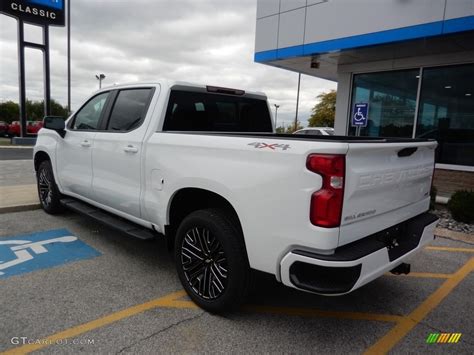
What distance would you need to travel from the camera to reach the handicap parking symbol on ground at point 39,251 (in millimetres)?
3889

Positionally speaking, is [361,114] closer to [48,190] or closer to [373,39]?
[373,39]

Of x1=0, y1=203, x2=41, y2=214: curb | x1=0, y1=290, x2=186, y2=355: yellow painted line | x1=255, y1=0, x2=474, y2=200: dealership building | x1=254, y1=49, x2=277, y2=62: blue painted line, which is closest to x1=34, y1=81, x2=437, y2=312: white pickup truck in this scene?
x1=0, y1=290, x2=186, y2=355: yellow painted line

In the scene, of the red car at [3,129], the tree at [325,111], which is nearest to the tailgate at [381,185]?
the red car at [3,129]

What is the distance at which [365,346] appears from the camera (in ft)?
8.98

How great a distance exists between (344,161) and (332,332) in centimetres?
146

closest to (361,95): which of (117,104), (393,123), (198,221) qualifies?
(393,123)

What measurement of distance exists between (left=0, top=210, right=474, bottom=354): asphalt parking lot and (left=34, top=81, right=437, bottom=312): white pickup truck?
32 cm

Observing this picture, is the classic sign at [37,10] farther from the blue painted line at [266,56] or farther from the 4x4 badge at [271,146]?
the 4x4 badge at [271,146]

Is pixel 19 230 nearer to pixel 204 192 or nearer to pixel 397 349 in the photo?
pixel 204 192

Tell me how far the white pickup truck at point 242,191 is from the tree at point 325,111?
43.4 m

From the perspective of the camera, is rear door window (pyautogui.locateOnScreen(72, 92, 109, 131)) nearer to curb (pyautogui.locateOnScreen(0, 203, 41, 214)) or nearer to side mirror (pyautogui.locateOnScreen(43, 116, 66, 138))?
side mirror (pyautogui.locateOnScreen(43, 116, 66, 138))

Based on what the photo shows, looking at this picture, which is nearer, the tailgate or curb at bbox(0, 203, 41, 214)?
the tailgate

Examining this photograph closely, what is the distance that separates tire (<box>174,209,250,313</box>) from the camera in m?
2.77

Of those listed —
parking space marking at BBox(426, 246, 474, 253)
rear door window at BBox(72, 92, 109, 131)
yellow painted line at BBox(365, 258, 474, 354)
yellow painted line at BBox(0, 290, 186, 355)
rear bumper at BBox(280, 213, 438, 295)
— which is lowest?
yellow painted line at BBox(0, 290, 186, 355)
